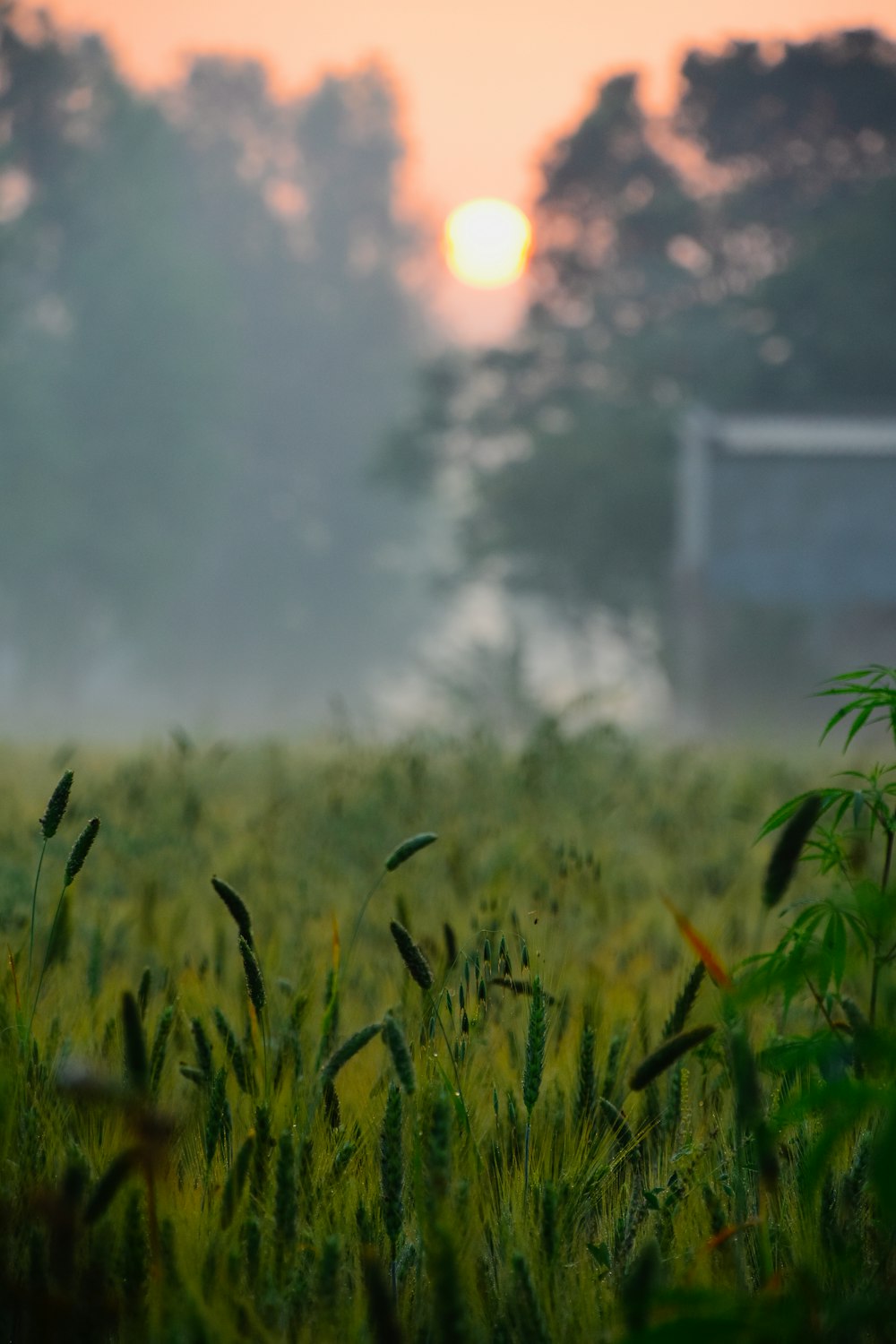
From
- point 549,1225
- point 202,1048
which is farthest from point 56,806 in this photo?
point 549,1225

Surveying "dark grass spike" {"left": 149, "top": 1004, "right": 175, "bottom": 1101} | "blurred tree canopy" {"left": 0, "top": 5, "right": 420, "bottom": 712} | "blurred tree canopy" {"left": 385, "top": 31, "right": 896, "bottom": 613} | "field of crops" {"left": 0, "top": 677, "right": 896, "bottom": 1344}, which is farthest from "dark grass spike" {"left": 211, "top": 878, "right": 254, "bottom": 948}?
"blurred tree canopy" {"left": 0, "top": 5, "right": 420, "bottom": 712}

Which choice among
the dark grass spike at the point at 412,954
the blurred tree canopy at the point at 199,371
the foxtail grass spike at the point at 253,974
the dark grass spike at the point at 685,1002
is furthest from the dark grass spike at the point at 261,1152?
the blurred tree canopy at the point at 199,371

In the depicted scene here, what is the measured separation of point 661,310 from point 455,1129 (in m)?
24.1

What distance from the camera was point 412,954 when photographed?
1.22 meters

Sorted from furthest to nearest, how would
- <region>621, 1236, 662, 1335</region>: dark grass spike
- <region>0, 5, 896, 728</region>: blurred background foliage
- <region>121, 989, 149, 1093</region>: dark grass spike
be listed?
1. <region>0, 5, 896, 728</region>: blurred background foliage
2. <region>121, 989, 149, 1093</region>: dark grass spike
3. <region>621, 1236, 662, 1335</region>: dark grass spike

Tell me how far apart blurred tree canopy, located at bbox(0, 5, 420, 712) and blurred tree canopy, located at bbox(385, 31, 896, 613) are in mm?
9835

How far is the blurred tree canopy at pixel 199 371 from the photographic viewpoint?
1302 inches

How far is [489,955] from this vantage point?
1.26m

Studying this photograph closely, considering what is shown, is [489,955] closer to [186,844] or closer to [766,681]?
[186,844]

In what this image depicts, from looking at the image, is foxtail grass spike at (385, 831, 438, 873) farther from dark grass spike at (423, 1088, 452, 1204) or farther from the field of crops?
dark grass spike at (423, 1088, 452, 1204)

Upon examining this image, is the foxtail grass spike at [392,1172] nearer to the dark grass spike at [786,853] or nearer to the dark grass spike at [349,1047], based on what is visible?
the dark grass spike at [349,1047]

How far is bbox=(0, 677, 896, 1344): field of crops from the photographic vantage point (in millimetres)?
1009

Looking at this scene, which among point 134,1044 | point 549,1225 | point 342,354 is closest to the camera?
point 134,1044

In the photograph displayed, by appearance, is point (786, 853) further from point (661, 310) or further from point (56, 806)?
point (661, 310)
